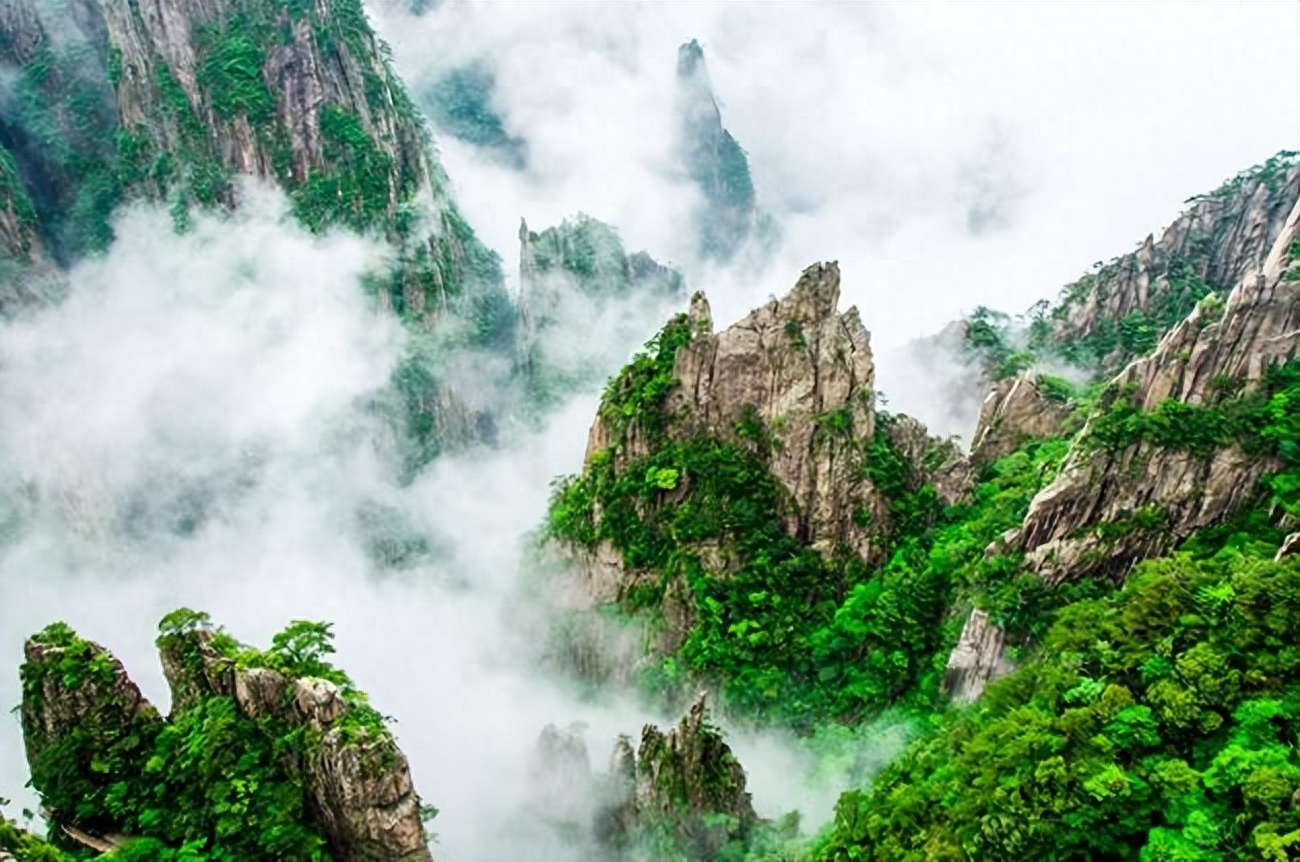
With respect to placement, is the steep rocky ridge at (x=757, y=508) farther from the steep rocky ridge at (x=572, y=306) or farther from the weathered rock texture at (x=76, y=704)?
the steep rocky ridge at (x=572, y=306)

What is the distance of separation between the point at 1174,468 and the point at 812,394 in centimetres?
1636

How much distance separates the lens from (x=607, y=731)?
42406 millimetres

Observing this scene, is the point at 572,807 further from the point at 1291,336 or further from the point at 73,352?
the point at 73,352

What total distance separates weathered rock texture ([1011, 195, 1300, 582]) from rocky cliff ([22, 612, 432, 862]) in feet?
71.3

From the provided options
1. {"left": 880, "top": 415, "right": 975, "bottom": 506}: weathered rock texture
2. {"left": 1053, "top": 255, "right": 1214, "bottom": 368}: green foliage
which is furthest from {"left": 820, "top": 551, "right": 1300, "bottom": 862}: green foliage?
{"left": 1053, "top": 255, "right": 1214, "bottom": 368}: green foliage

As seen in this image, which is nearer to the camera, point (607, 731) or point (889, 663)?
point (889, 663)

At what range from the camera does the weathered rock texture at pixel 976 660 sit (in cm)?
3008

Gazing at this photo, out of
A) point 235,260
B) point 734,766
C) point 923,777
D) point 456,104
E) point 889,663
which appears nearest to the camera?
point 923,777

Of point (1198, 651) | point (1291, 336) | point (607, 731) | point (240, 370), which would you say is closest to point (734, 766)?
point (607, 731)

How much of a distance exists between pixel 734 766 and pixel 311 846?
1445 centimetres

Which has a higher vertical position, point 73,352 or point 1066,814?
point 73,352

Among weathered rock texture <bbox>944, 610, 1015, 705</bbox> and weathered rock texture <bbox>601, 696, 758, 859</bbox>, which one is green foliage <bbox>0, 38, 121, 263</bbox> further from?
weathered rock texture <bbox>944, 610, 1015, 705</bbox>

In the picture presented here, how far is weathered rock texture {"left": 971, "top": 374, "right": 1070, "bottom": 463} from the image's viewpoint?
42.8 metres

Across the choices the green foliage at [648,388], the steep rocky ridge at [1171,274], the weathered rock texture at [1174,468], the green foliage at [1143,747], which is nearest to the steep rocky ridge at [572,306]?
the green foliage at [648,388]
